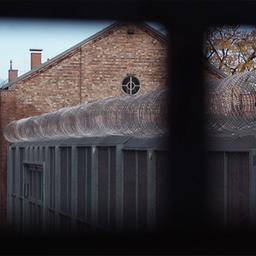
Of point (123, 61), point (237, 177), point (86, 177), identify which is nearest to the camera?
point (237, 177)

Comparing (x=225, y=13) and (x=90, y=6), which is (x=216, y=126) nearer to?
(x=225, y=13)

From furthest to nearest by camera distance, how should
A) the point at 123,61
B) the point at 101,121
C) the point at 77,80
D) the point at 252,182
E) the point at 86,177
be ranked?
the point at 77,80 < the point at 123,61 < the point at 86,177 < the point at 101,121 < the point at 252,182

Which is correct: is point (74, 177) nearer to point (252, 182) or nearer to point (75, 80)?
point (252, 182)

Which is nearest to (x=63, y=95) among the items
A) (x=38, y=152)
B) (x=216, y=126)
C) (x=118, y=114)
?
(x=38, y=152)

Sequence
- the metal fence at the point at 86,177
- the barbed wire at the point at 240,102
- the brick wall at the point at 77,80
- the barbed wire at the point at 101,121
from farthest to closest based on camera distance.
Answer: the brick wall at the point at 77,80 → the metal fence at the point at 86,177 → the barbed wire at the point at 101,121 → the barbed wire at the point at 240,102

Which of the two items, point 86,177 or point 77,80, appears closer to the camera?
point 86,177

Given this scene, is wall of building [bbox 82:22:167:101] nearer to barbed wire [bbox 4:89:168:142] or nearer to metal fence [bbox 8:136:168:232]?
barbed wire [bbox 4:89:168:142]

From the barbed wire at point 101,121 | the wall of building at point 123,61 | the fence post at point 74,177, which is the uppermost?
the wall of building at point 123,61

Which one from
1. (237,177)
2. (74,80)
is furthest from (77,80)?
(237,177)

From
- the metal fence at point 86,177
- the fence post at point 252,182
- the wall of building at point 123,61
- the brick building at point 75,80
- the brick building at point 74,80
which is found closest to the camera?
the wall of building at point 123,61

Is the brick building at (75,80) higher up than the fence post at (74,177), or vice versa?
the brick building at (75,80)

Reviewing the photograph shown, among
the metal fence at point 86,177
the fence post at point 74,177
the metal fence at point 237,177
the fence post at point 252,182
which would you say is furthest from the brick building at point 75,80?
the fence post at point 252,182

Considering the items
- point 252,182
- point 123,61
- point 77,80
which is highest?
point 77,80

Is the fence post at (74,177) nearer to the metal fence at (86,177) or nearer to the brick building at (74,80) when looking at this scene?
the metal fence at (86,177)
